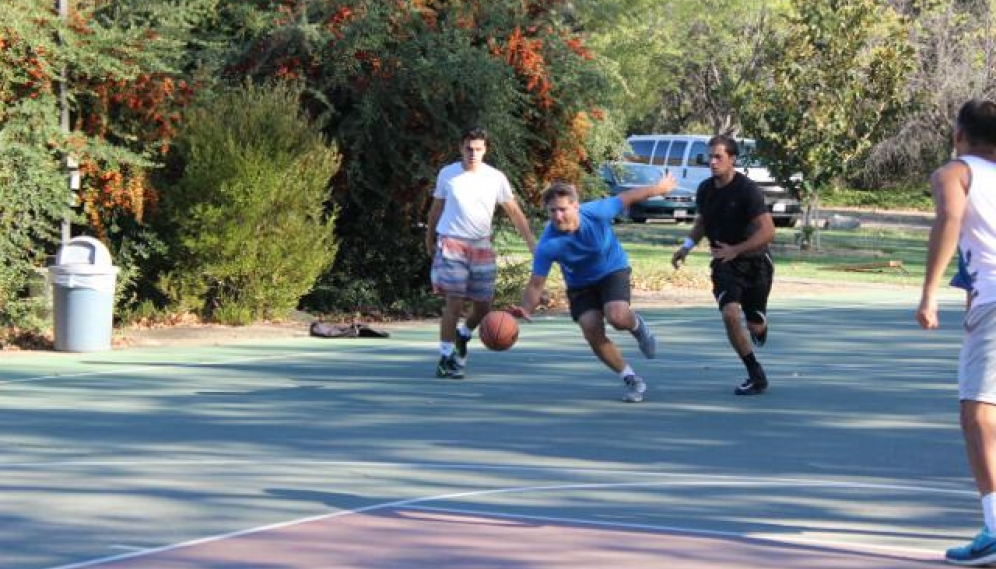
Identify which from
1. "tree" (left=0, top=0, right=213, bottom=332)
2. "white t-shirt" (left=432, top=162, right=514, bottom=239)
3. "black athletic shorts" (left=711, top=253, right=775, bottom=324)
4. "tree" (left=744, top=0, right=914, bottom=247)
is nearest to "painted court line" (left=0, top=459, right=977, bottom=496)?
"black athletic shorts" (left=711, top=253, right=775, bottom=324)

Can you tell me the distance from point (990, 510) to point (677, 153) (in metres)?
36.7

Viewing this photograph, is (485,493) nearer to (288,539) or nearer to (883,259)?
(288,539)

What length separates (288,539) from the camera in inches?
318

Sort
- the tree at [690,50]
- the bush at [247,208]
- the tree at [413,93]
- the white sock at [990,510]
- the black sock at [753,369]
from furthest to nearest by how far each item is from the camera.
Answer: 1. the tree at [690,50]
2. the tree at [413,93]
3. the bush at [247,208]
4. the black sock at [753,369]
5. the white sock at [990,510]

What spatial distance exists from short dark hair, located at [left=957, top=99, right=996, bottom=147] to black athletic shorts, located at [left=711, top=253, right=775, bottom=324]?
5.88 meters

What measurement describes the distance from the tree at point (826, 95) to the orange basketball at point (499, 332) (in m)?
20.7

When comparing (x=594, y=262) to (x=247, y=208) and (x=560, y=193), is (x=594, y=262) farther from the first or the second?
(x=247, y=208)

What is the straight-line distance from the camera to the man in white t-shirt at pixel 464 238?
1484 centimetres

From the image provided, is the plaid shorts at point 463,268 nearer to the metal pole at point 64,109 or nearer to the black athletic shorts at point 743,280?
the black athletic shorts at point 743,280

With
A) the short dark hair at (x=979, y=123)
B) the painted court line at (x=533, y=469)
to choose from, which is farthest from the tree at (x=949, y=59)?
the short dark hair at (x=979, y=123)

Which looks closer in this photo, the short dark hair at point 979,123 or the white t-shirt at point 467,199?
the short dark hair at point 979,123

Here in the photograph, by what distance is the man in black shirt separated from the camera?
1363 centimetres

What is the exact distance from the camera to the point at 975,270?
7.82m

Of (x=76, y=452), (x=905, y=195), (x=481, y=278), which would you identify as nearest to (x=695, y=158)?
(x=905, y=195)
